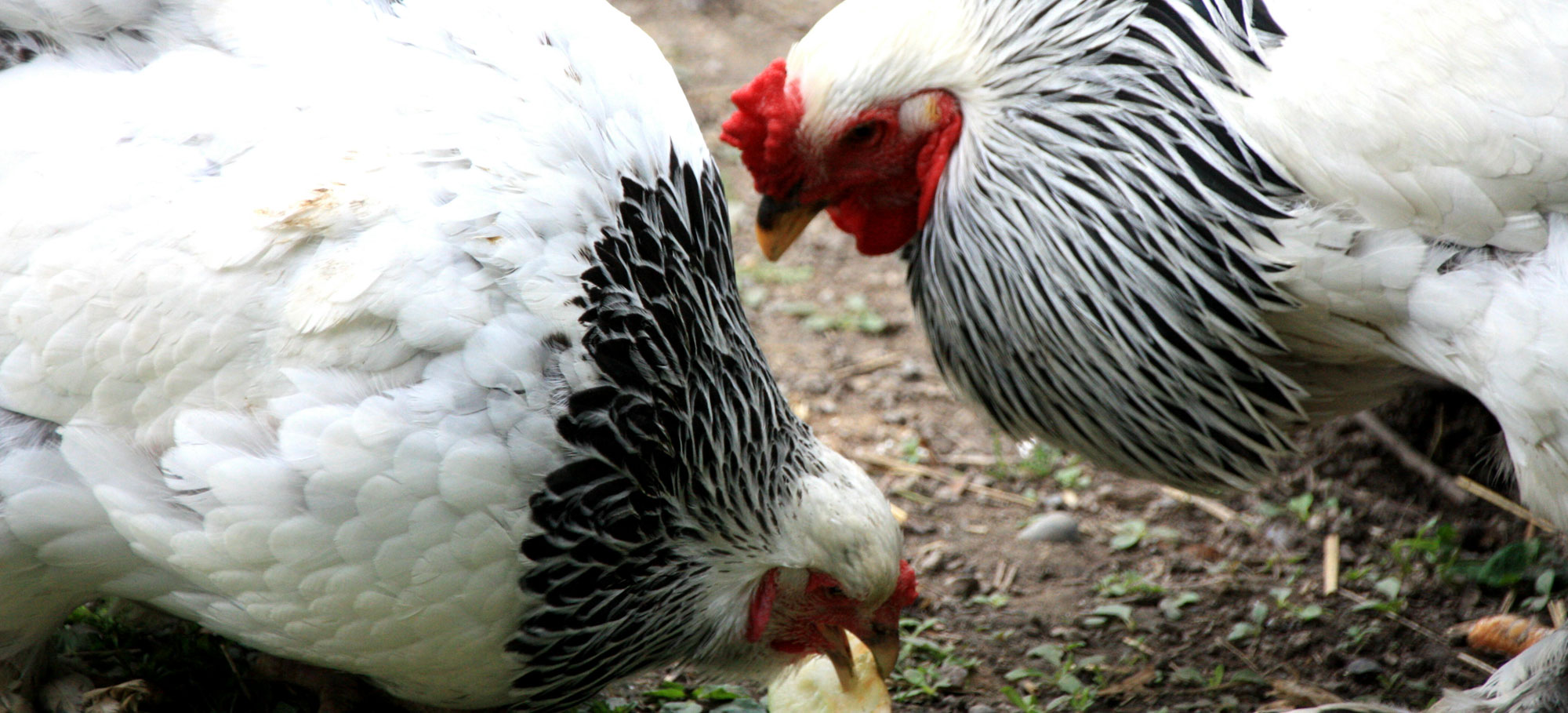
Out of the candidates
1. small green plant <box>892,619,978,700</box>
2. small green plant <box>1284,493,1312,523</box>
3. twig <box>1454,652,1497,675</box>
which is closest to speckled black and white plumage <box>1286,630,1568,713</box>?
twig <box>1454,652,1497,675</box>

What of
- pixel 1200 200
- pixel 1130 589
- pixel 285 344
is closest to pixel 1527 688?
pixel 1130 589

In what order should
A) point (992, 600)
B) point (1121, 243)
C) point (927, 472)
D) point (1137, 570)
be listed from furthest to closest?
point (927, 472)
point (1137, 570)
point (992, 600)
point (1121, 243)

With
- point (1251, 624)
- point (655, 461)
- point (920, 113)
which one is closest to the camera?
point (655, 461)

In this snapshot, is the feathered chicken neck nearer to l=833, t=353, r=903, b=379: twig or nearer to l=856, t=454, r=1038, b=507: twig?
l=856, t=454, r=1038, b=507: twig

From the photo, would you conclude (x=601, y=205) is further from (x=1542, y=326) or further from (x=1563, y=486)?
(x=1563, y=486)

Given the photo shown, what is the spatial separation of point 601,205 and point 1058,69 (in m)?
1.10

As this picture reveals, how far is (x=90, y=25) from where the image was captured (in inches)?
85.7

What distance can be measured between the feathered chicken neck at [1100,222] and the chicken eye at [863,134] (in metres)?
0.06

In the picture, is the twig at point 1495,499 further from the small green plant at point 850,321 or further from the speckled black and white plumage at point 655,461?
the speckled black and white plumage at point 655,461

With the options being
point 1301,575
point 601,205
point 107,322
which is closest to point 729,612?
point 601,205

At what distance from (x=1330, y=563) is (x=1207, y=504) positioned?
15.6 inches

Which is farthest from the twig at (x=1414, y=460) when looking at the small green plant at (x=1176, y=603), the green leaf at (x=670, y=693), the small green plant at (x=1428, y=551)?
the green leaf at (x=670, y=693)

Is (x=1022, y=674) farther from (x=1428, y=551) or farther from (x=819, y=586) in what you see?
(x=1428, y=551)

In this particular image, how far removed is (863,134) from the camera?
2896mm
